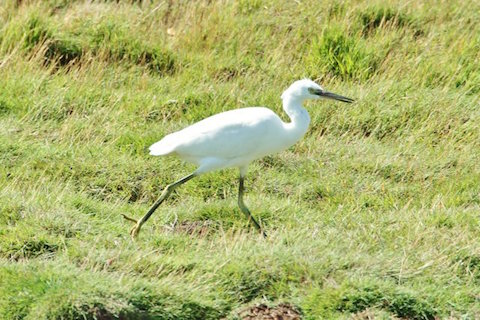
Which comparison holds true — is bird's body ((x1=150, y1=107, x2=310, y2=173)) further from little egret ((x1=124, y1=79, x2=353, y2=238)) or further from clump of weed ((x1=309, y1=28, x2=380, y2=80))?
clump of weed ((x1=309, y1=28, x2=380, y2=80))

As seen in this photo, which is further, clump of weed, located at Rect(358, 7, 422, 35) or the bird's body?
clump of weed, located at Rect(358, 7, 422, 35)

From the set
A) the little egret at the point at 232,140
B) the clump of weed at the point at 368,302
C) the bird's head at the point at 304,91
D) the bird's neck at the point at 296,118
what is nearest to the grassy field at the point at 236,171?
the clump of weed at the point at 368,302

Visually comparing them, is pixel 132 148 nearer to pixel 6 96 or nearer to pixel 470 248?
pixel 6 96

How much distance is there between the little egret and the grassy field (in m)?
0.38

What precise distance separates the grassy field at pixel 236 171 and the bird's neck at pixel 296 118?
0.54m

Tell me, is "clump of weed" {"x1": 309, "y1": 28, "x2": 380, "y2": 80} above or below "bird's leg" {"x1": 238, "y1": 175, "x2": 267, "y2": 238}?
above

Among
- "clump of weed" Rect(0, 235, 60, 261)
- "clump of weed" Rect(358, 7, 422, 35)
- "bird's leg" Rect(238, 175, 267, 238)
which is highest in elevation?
"clump of weed" Rect(358, 7, 422, 35)

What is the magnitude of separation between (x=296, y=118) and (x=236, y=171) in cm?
93

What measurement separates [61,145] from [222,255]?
207cm

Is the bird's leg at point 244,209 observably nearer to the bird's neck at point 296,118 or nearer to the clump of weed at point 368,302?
the bird's neck at point 296,118

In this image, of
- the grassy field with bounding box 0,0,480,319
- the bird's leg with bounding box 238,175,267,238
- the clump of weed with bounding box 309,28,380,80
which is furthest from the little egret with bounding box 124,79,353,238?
the clump of weed with bounding box 309,28,380,80

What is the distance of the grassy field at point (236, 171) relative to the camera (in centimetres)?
526

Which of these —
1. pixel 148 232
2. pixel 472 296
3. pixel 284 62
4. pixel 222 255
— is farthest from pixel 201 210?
pixel 284 62

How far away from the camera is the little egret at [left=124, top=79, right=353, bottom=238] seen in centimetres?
605
